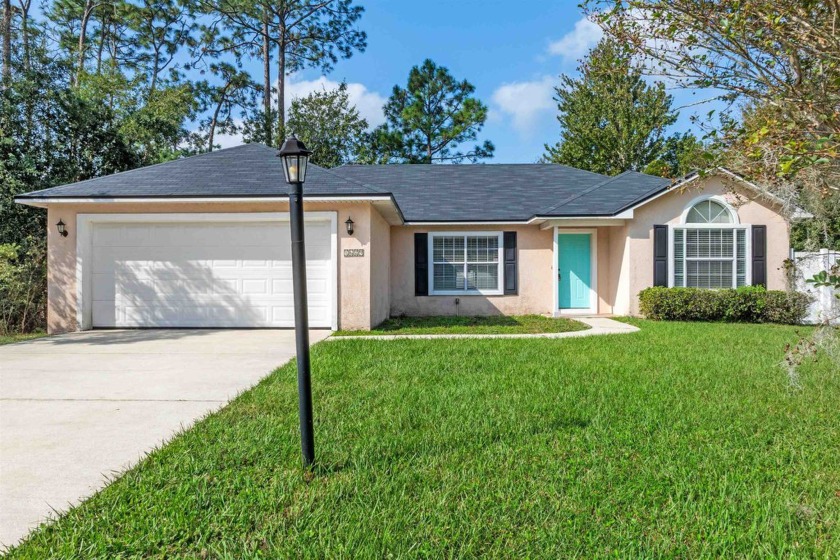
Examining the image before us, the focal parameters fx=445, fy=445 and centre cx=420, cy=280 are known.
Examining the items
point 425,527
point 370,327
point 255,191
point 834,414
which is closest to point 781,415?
point 834,414

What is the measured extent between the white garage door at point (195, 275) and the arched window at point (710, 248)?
883cm

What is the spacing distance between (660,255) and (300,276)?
35.3 feet

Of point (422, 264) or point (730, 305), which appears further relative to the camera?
point (422, 264)

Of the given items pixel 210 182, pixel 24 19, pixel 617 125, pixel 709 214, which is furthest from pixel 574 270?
pixel 24 19

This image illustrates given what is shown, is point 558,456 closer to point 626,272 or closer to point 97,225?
point 626,272

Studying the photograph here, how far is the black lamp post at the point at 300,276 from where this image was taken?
2.96 metres

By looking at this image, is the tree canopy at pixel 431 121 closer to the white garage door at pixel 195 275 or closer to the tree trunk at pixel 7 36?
the tree trunk at pixel 7 36

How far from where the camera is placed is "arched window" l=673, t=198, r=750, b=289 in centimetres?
1115

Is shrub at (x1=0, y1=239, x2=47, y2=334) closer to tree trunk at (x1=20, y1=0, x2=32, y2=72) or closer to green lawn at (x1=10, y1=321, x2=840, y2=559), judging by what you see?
green lawn at (x1=10, y1=321, x2=840, y2=559)

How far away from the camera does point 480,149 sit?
26453 millimetres

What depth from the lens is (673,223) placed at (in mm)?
11195

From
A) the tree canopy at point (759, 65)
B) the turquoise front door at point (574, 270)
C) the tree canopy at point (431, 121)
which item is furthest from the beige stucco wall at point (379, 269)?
the tree canopy at point (431, 121)

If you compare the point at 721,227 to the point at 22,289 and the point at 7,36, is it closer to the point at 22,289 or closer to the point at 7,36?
the point at 22,289

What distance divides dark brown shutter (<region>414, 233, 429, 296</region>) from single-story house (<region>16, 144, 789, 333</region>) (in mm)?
39
